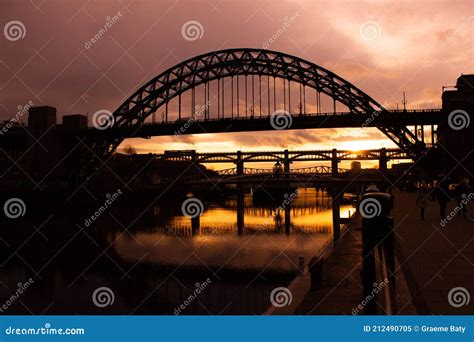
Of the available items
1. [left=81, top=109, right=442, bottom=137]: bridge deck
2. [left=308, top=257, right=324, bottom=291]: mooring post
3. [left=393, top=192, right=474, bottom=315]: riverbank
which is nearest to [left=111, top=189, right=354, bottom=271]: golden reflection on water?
[left=393, top=192, right=474, bottom=315]: riverbank

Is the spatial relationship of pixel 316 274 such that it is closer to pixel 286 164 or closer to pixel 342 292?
pixel 342 292

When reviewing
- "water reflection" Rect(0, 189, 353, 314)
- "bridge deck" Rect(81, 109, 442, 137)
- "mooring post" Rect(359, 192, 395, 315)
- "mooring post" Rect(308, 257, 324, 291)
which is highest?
"bridge deck" Rect(81, 109, 442, 137)

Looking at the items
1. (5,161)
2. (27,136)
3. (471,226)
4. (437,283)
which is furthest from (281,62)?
(437,283)

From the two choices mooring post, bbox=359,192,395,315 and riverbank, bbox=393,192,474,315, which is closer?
mooring post, bbox=359,192,395,315

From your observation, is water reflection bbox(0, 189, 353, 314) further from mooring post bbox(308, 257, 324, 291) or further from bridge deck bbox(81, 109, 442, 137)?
bridge deck bbox(81, 109, 442, 137)

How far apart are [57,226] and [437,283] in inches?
1037

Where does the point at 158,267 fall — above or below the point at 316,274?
below

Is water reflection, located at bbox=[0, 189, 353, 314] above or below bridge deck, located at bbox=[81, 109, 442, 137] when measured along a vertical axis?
below

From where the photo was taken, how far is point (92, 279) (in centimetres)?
1445

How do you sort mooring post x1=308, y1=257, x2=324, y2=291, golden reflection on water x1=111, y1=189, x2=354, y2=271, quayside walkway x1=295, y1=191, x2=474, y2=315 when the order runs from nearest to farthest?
quayside walkway x1=295, y1=191, x2=474, y2=315
mooring post x1=308, y1=257, x2=324, y2=291
golden reflection on water x1=111, y1=189, x2=354, y2=271

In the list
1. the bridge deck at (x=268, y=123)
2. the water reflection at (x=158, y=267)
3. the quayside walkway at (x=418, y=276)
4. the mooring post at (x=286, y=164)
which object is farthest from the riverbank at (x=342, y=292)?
the mooring post at (x=286, y=164)

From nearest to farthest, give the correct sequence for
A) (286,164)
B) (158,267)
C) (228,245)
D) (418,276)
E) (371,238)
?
(371,238), (418,276), (158,267), (228,245), (286,164)

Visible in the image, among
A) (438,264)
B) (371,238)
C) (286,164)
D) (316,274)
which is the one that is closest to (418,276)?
(438,264)

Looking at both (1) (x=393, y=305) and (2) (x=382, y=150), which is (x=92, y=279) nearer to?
(1) (x=393, y=305)
